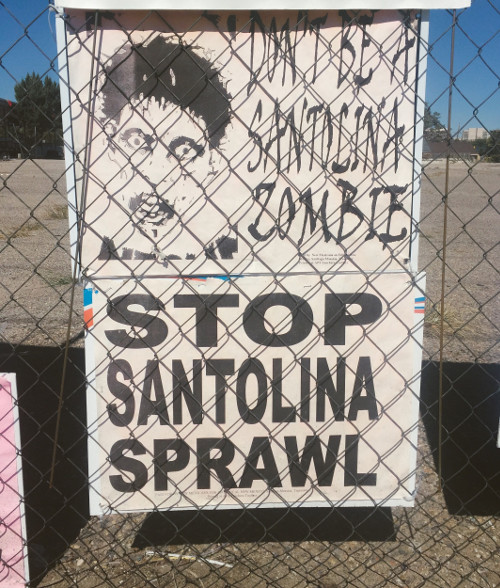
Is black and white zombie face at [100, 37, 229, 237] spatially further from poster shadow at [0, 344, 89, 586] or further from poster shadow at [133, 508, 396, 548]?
poster shadow at [133, 508, 396, 548]

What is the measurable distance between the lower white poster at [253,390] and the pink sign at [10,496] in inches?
9.7

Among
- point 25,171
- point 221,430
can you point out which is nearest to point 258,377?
point 221,430

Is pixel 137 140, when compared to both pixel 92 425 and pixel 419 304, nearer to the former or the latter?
pixel 92 425

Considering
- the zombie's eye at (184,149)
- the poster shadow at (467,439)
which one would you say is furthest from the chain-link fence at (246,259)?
the poster shadow at (467,439)

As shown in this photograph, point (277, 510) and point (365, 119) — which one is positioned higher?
point (365, 119)

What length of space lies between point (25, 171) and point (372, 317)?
31570 millimetres

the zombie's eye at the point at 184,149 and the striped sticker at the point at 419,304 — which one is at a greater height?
the zombie's eye at the point at 184,149

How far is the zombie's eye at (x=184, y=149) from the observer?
188 centimetres

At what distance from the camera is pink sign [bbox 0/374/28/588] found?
6.62 ft

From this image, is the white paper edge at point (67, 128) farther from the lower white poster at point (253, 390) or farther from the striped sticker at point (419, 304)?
the striped sticker at point (419, 304)

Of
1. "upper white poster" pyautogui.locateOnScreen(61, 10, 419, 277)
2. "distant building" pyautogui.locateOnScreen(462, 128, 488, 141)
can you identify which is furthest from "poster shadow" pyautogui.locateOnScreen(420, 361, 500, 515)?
"distant building" pyautogui.locateOnScreen(462, 128, 488, 141)

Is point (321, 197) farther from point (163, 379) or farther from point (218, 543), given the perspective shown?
point (218, 543)

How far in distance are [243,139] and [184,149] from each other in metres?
0.18

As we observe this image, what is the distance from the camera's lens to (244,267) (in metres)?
1.97
